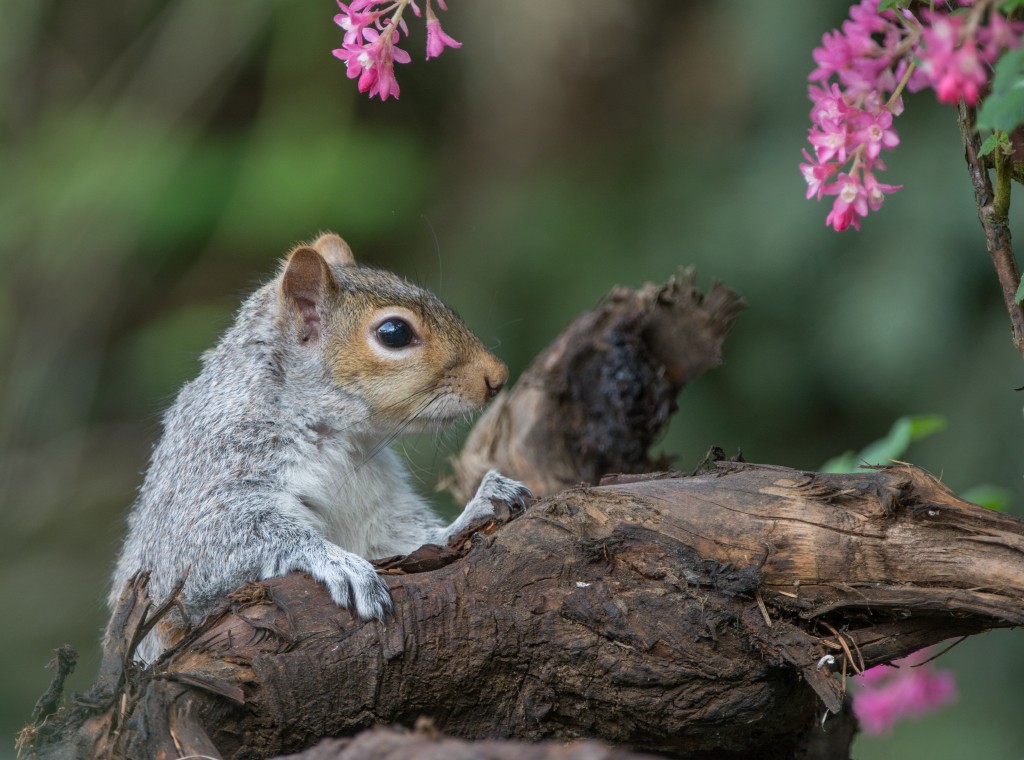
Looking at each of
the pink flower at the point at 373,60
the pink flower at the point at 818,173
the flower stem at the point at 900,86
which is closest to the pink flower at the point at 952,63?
the flower stem at the point at 900,86

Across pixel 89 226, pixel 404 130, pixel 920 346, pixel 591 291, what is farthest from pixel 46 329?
pixel 920 346

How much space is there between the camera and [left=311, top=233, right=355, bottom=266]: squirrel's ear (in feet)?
7.32

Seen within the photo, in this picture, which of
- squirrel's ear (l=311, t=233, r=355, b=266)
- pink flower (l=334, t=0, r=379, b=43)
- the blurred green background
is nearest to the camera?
pink flower (l=334, t=0, r=379, b=43)

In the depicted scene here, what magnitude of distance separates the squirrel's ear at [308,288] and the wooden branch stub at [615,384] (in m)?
0.61

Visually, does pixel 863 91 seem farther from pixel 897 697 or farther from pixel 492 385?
pixel 897 697

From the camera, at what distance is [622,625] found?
1.42m

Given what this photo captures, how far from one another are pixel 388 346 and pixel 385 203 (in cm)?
230

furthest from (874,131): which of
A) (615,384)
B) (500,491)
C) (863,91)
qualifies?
(615,384)

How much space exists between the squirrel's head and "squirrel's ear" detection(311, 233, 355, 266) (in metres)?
0.27

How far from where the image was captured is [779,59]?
3346mm

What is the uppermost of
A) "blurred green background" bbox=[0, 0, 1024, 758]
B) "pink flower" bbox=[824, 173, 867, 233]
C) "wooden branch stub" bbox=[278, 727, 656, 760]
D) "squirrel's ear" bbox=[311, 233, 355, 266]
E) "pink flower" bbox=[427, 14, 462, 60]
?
"blurred green background" bbox=[0, 0, 1024, 758]

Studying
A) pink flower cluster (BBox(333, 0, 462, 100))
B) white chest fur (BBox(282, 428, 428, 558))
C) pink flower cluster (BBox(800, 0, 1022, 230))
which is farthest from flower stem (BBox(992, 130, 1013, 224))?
white chest fur (BBox(282, 428, 428, 558))

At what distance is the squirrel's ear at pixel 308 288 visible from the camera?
1905 millimetres

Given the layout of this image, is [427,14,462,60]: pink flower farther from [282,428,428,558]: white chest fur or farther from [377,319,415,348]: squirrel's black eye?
[282,428,428,558]: white chest fur
